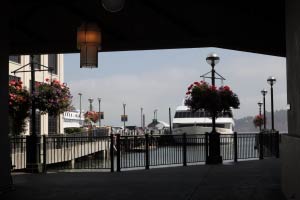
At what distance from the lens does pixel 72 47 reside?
14.2 meters

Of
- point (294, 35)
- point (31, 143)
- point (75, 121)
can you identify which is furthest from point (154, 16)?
point (75, 121)

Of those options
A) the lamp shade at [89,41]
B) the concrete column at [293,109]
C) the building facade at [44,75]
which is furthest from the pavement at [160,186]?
the building facade at [44,75]

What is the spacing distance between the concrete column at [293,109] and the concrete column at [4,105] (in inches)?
227

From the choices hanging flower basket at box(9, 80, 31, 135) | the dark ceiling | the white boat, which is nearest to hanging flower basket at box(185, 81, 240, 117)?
the dark ceiling

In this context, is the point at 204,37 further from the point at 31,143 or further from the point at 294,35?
the point at 31,143

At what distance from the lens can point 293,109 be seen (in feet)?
A: 28.1

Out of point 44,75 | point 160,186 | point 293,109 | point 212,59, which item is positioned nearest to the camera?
point 293,109

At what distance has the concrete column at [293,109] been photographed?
7.27 metres

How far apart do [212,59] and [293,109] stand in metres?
10.9

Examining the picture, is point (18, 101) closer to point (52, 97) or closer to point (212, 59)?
point (52, 97)

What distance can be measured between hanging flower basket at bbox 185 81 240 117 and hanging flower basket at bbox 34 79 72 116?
5594mm

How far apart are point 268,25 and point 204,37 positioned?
66.0 inches

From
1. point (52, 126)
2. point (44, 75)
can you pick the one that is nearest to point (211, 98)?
point (44, 75)

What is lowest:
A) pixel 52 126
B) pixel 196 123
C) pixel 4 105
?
pixel 52 126
